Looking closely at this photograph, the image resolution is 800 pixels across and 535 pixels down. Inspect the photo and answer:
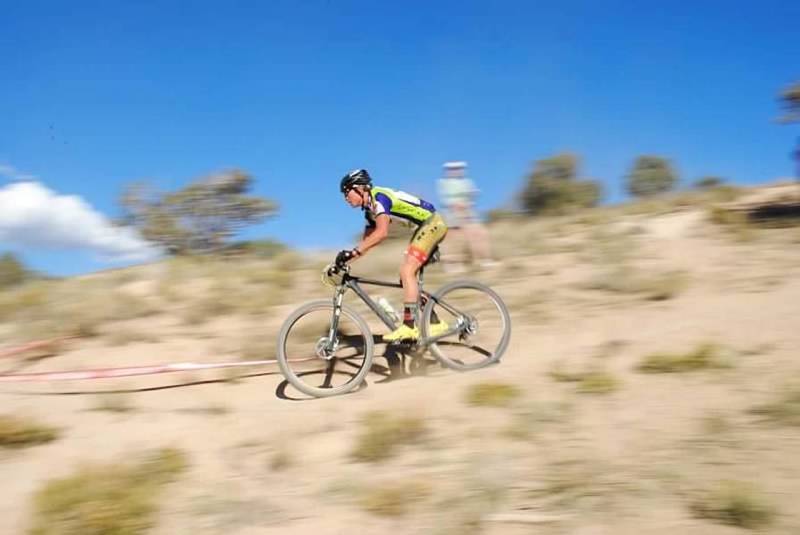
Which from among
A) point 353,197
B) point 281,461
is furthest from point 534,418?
point 353,197

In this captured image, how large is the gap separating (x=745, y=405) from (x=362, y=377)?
10.9ft

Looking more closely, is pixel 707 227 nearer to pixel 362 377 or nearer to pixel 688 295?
pixel 688 295

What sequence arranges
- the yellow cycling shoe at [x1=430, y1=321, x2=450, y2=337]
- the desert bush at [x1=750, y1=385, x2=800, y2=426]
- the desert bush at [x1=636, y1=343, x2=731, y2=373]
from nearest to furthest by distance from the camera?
1. the desert bush at [x1=750, y1=385, x2=800, y2=426]
2. the desert bush at [x1=636, y1=343, x2=731, y2=373]
3. the yellow cycling shoe at [x1=430, y1=321, x2=450, y2=337]

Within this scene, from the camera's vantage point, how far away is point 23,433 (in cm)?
545

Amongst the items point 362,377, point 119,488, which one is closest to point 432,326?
point 362,377

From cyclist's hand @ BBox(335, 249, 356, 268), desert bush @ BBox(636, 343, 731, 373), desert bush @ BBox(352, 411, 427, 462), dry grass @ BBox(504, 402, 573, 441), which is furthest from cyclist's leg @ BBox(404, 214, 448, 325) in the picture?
desert bush @ BBox(636, 343, 731, 373)

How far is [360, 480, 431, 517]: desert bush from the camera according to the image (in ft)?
13.0

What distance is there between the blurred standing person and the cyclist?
395cm

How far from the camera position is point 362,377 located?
6445mm

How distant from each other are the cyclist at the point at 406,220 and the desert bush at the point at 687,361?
6.58 feet

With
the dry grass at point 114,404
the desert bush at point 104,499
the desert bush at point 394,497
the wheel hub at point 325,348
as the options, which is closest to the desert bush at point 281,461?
the desert bush at point 104,499

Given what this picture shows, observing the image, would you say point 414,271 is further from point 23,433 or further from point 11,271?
point 11,271

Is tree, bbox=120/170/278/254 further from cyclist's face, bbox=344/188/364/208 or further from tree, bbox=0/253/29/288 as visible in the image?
cyclist's face, bbox=344/188/364/208

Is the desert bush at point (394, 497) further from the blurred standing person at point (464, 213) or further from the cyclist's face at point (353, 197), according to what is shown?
A: the blurred standing person at point (464, 213)
